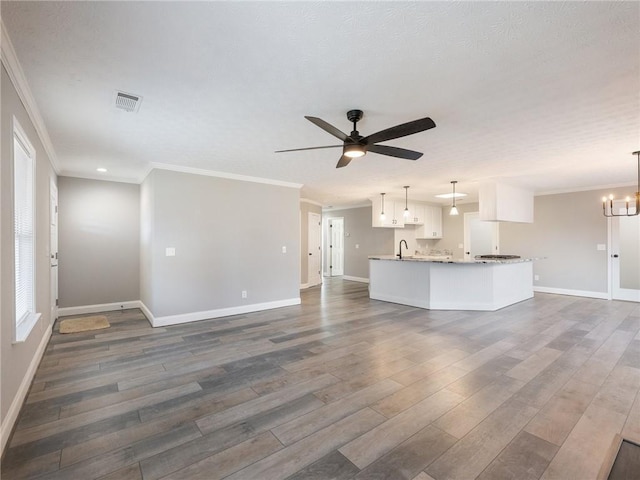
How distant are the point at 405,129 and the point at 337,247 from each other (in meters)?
8.66

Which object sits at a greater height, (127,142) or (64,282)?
(127,142)

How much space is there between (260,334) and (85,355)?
1.99 m

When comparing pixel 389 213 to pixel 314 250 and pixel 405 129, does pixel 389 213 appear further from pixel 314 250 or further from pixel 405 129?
pixel 405 129

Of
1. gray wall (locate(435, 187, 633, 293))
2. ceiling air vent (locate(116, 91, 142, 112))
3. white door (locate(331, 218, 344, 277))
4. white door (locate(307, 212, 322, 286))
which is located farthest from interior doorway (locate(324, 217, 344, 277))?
ceiling air vent (locate(116, 91, 142, 112))

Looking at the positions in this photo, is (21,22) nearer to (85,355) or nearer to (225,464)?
(225,464)

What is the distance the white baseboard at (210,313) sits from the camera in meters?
4.66

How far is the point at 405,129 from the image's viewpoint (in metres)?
2.46

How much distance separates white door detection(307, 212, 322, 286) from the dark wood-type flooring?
450 centimetres

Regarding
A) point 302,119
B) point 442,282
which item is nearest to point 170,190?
point 302,119

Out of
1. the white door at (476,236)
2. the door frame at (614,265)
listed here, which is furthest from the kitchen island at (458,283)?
the white door at (476,236)

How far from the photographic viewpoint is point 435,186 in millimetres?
6652

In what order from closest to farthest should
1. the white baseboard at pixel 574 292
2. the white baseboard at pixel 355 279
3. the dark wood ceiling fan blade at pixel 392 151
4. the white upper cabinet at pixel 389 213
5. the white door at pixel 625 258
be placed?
the dark wood ceiling fan blade at pixel 392 151
the white door at pixel 625 258
the white baseboard at pixel 574 292
the white upper cabinet at pixel 389 213
the white baseboard at pixel 355 279

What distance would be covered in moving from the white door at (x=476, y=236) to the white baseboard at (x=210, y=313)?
5834 mm

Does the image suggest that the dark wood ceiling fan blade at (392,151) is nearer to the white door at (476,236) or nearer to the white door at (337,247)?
the white door at (476,236)
